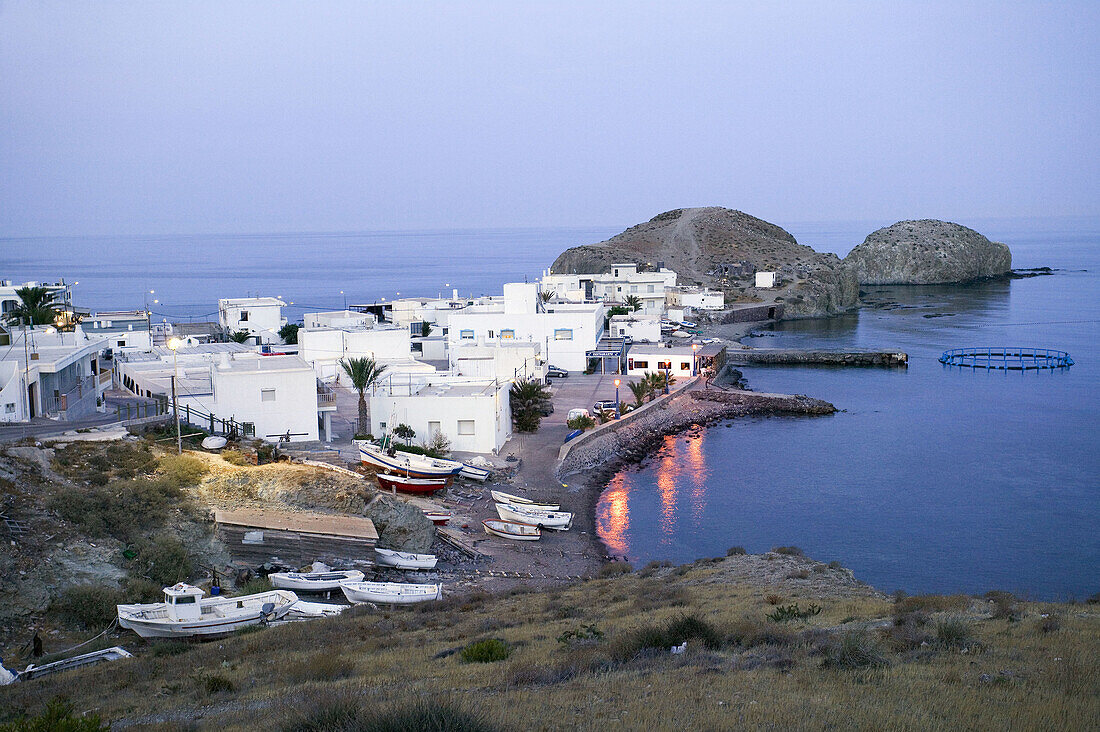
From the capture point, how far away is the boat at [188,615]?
14.4m

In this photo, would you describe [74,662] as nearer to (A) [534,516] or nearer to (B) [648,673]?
(B) [648,673]

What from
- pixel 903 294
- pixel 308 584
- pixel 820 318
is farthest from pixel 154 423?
pixel 903 294

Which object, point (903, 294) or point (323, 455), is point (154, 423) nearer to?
point (323, 455)

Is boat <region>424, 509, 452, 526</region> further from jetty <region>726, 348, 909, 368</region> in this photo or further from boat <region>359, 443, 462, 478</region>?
jetty <region>726, 348, 909, 368</region>

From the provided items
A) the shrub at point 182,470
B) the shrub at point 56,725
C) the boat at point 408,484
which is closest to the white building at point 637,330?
the boat at point 408,484

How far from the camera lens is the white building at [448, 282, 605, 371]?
50375mm

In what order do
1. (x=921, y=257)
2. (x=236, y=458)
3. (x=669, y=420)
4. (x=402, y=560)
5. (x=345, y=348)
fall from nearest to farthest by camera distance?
(x=402, y=560), (x=236, y=458), (x=345, y=348), (x=669, y=420), (x=921, y=257)

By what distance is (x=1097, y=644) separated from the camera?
9156mm

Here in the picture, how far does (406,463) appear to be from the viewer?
25.9 meters

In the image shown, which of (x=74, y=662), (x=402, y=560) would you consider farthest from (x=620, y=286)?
(x=74, y=662)

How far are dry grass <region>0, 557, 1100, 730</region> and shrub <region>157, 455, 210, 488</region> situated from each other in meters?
6.00

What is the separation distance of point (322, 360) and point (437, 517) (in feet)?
67.9

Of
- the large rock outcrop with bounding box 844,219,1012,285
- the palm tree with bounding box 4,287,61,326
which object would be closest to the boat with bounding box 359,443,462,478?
the palm tree with bounding box 4,287,61,326

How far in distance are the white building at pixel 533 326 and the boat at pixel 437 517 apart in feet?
83.3
